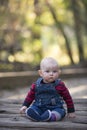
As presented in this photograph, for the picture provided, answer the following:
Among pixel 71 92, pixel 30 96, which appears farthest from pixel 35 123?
pixel 71 92

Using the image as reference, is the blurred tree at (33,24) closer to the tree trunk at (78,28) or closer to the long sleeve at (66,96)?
the tree trunk at (78,28)

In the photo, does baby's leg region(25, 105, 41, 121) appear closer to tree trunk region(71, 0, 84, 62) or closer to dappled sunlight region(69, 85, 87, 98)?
dappled sunlight region(69, 85, 87, 98)

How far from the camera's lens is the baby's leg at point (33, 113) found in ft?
14.5

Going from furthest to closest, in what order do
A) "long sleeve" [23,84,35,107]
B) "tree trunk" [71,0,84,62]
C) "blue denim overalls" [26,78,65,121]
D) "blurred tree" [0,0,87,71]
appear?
"tree trunk" [71,0,84,62], "blurred tree" [0,0,87,71], "long sleeve" [23,84,35,107], "blue denim overalls" [26,78,65,121]

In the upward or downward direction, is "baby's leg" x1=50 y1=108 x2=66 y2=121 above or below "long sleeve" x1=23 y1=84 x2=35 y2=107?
below

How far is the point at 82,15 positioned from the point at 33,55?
2806mm

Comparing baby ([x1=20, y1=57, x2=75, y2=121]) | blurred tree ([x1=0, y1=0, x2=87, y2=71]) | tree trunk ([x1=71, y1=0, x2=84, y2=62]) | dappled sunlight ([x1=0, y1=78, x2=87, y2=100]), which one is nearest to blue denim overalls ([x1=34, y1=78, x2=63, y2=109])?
baby ([x1=20, y1=57, x2=75, y2=121])

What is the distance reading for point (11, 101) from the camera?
5.58 meters

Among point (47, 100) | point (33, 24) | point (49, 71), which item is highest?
point (33, 24)

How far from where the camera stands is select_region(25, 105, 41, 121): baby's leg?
442cm

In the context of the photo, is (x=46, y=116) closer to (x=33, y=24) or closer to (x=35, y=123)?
(x=35, y=123)

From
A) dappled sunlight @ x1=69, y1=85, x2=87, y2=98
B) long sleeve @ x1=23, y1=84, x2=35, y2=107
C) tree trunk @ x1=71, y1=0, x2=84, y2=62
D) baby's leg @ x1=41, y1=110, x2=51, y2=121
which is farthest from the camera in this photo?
tree trunk @ x1=71, y1=0, x2=84, y2=62

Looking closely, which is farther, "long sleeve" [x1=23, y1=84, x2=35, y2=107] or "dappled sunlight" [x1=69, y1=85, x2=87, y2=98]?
"dappled sunlight" [x1=69, y1=85, x2=87, y2=98]

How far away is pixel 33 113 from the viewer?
444cm
